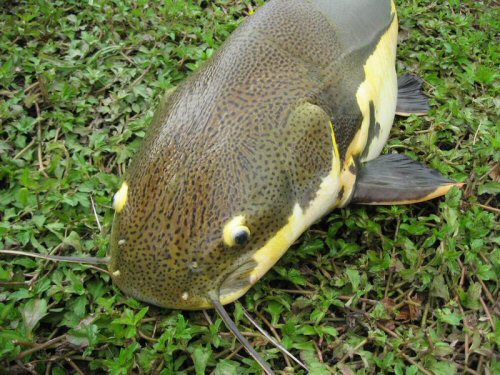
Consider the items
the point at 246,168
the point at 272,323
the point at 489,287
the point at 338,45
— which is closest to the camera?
the point at 246,168

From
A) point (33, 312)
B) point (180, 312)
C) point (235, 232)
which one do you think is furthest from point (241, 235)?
point (33, 312)

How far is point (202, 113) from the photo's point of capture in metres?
2.10

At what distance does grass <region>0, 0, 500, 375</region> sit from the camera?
2.06 m

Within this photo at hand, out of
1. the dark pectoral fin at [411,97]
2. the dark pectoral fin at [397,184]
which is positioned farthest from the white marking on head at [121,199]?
the dark pectoral fin at [411,97]

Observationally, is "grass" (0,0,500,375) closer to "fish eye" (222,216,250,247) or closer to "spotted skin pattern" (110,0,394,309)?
"spotted skin pattern" (110,0,394,309)

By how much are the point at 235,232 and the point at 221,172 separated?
0.24 meters

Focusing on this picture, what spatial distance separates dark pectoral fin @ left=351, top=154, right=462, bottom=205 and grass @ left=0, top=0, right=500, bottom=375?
9 centimetres

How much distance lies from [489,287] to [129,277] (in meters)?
1.67

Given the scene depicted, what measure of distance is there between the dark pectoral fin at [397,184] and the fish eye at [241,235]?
0.79 metres

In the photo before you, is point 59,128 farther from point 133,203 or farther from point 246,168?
point 246,168

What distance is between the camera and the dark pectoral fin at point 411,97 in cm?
323

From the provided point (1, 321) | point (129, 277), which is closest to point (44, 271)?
point (1, 321)

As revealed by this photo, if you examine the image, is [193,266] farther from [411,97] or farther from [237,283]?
[411,97]

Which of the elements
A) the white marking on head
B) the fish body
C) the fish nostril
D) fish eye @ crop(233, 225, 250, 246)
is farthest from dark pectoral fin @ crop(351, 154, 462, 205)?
the white marking on head
